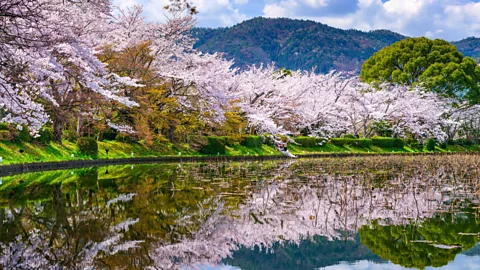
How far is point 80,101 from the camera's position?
2573cm

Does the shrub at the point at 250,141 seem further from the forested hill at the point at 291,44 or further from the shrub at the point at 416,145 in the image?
the forested hill at the point at 291,44

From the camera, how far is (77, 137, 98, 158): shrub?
26484 mm

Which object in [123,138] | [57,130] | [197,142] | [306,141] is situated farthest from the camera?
[306,141]

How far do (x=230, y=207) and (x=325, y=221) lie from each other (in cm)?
224

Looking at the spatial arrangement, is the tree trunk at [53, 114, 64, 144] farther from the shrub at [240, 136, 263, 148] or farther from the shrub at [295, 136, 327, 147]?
the shrub at [295, 136, 327, 147]

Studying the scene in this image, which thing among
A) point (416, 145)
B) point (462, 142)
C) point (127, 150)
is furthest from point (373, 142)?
point (127, 150)

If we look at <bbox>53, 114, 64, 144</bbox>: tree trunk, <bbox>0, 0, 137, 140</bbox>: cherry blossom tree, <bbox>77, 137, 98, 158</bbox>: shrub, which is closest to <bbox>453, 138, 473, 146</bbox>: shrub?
<bbox>0, 0, 137, 140</bbox>: cherry blossom tree

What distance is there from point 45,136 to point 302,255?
822 inches

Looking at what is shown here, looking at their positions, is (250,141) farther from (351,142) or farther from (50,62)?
(50,62)

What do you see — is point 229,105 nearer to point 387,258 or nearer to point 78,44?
point 78,44

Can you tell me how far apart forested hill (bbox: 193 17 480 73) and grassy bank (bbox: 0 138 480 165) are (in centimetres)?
12770

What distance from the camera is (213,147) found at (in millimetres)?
32812

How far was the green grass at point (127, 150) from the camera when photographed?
2327cm

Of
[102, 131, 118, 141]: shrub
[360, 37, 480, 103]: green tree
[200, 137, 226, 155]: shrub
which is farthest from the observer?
[360, 37, 480, 103]: green tree
